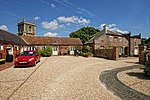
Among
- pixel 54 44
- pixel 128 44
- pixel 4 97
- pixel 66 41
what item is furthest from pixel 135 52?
pixel 4 97

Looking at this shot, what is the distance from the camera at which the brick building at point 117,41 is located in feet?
108

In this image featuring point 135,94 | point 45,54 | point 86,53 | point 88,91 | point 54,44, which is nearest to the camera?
Answer: point 135,94

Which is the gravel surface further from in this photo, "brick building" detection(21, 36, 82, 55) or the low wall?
"brick building" detection(21, 36, 82, 55)

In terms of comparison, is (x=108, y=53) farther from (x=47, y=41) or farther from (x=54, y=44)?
(x=47, y=41)

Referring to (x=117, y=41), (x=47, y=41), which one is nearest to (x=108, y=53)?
(x=117, y=41)

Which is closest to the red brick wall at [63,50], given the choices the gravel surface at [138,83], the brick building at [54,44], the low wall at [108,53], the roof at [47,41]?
the brick building at [54,44]

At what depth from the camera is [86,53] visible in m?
28.2

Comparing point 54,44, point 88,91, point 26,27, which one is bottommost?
point 88,91

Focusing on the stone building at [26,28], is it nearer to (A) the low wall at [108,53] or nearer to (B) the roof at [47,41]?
(B) the roof at [47,41]

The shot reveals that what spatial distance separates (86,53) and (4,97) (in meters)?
23.8

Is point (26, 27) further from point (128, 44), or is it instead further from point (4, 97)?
point (4, 97)

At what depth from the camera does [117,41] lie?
35.8 metres

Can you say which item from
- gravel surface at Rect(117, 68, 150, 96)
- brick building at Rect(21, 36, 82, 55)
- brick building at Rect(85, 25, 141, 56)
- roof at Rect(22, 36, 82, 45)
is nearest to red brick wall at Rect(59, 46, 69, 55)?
brick building at Rect(21, 36, 82, 55)

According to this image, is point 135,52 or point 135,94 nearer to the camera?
point 135,94
